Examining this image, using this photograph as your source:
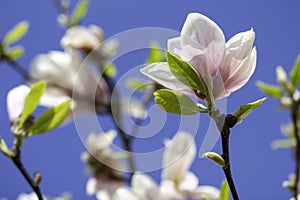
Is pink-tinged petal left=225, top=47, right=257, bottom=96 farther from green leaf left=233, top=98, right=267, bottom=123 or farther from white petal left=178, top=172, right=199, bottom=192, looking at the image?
white petal left=178, top=172, right=199, bottom=192

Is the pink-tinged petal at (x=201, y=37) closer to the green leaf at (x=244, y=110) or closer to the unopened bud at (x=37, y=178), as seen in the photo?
the green leaf at (x=244, y=110)

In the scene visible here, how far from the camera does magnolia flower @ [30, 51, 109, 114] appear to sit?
1.14m

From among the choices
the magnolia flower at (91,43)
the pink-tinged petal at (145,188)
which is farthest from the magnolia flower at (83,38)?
the pink-tinged petal at (145,188)

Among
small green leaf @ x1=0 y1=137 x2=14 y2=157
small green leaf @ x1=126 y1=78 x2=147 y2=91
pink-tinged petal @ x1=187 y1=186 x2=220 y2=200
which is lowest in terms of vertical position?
pink-tinged petal @ x1=187 y1=186 x2=220 y2=200

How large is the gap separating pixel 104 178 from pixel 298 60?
0.59 meters

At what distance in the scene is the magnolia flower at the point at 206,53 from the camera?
543mm

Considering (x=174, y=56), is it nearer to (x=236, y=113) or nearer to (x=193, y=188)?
(x=236, y=113)

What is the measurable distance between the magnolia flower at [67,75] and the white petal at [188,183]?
286 mm

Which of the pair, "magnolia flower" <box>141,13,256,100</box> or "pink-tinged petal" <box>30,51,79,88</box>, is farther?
"pink-tinged petal" <box>30,51,79,88</box>

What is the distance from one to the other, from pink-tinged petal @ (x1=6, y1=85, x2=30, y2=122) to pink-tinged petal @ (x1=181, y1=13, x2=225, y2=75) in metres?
0.34

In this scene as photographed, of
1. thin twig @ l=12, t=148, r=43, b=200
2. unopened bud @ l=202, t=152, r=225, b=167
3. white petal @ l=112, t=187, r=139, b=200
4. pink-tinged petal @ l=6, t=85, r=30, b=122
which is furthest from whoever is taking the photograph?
white petal @ l=112, t=187, r=139, b=200

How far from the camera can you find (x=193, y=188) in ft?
3.23

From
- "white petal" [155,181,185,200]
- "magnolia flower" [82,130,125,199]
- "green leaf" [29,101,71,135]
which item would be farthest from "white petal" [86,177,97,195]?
"green leaf" [29,101,71,135]

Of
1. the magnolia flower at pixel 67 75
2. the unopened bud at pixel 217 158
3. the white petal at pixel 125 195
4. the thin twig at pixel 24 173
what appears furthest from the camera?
the magnolia flower at pixel 67 75
